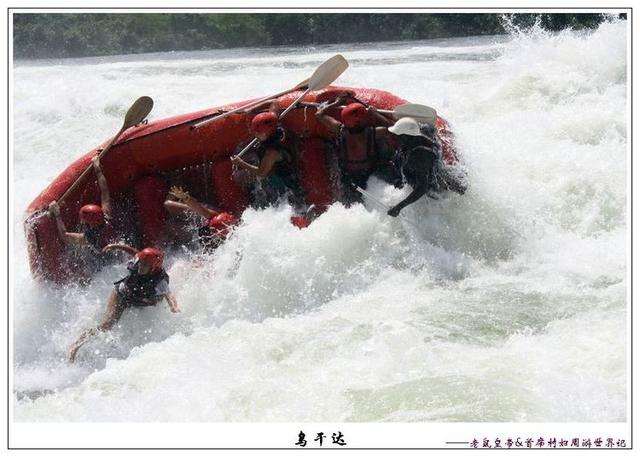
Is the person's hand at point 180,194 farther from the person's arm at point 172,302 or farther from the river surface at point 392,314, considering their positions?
the person's arm at point 172,302

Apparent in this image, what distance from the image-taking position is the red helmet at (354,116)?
577 centimetres

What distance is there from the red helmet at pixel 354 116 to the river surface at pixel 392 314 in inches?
20.8

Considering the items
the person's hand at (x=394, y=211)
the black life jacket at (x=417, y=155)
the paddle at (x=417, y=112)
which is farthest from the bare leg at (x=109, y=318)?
the paddle at (x=417, y=112)

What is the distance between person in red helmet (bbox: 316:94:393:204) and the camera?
5816 mm

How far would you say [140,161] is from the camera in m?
6.20

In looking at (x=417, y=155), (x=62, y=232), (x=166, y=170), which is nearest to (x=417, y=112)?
(x=417, y=155)

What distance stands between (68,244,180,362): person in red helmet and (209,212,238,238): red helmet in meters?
0.53

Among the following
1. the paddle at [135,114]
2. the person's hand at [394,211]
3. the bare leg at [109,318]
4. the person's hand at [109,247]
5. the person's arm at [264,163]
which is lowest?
the bare leg at [109,318]

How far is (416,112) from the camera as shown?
5.80 meters

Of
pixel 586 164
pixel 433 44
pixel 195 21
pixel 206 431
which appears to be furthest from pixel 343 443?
pixel 195 21

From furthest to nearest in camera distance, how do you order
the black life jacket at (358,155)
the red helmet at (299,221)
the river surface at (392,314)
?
the red helmet at (299,221) → the black life jacket at (358,155) → the river surface at (392,314)

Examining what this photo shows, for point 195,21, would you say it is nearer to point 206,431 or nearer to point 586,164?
point 586,164

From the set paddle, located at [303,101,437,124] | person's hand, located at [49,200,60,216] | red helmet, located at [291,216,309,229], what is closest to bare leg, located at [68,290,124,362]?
person's hand, located at [49,200,60,216]

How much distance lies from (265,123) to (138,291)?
4.77 feet
